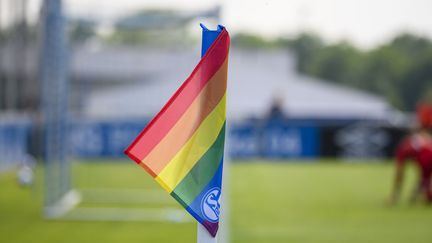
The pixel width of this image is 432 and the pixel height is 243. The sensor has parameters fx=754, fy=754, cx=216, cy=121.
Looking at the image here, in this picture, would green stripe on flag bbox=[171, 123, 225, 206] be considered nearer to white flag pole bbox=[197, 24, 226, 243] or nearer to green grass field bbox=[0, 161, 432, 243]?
white flag pole bbox=[197, 24, 226, 243]

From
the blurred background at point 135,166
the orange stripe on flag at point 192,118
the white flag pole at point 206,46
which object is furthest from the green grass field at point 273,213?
the orange stripe on flag at point 192,118

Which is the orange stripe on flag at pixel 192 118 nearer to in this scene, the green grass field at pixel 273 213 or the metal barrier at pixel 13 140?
the green grass field at pixel 273 213

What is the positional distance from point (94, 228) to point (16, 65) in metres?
8.43

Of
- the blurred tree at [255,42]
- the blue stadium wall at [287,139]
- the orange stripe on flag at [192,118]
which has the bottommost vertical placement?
the blue stadium wall at [287,139]

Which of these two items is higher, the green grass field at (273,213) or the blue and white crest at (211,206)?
the blue and white crest at (211,206)

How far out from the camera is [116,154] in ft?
67.6

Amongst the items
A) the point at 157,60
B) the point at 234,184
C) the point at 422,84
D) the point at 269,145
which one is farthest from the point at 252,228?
the point at 422,84

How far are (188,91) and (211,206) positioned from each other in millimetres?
646

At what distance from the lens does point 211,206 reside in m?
4.14

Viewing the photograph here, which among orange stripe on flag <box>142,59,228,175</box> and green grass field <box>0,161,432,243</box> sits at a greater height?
orange stripe on flag <box>142,59,228,175</box>

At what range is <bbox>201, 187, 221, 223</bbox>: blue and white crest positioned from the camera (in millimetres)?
4137

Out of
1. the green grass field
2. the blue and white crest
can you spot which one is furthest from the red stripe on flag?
the green grass field

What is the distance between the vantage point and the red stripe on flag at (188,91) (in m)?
4.11

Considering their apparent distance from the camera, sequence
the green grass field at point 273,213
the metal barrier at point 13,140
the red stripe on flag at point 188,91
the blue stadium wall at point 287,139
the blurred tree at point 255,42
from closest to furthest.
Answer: the red stripe on flag at point 188,91 < the green grass field at point 273,213 < the metal barrier at point 13,140 < the blue stadium wall at point 287,139 < the blurred tree at point 255,42
